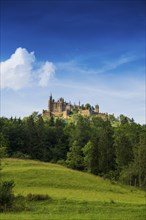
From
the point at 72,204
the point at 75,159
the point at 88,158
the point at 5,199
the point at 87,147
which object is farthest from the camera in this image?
the point at 75,159

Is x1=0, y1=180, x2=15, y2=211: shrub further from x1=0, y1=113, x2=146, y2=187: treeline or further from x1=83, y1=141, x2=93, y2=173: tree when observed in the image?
x1=83, y1=141, x2=93, y2=173: tree

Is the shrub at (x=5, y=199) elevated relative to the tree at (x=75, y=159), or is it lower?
lower

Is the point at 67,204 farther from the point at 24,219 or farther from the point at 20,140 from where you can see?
the point at 20,140

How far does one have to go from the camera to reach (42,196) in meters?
29.8

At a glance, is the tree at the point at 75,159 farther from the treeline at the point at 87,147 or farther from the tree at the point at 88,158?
the tree at the point at 88,158

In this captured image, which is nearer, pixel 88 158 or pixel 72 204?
pixel 72 204

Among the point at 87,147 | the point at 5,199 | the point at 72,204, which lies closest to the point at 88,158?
the point at 87,147

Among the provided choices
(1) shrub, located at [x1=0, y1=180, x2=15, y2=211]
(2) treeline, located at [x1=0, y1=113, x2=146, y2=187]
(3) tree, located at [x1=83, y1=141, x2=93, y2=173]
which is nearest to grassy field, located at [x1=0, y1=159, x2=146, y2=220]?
(1) shrub, located at [x1=0, y1=180, x2=15, y2=211]

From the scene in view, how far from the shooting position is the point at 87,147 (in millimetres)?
75688

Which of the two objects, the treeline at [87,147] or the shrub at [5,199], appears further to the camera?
the treeline at [87,147]

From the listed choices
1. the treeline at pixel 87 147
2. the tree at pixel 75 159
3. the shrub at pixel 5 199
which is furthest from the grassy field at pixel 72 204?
the tree at pixel 75 159

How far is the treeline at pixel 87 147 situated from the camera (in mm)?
63928

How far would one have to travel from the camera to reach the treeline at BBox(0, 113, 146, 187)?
210 feet

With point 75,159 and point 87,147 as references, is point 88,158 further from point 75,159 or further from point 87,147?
point 75,159
